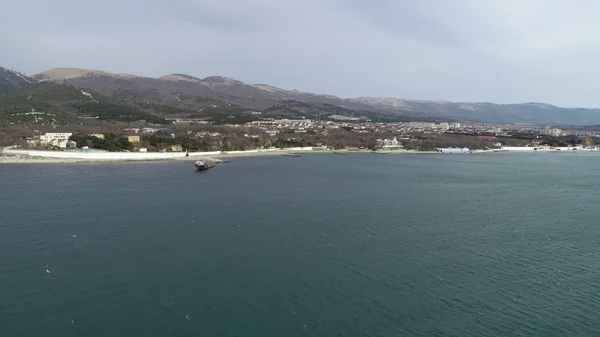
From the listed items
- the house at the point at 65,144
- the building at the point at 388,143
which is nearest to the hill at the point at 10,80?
the house at the point at 65,144

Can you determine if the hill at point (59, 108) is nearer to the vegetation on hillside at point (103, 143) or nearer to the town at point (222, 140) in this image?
the town at point (222, 140)

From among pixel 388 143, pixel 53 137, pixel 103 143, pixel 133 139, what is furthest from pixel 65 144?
pixel 388 143

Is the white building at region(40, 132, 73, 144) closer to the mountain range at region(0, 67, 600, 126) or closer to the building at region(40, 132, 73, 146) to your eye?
the building at region(40, 132, 73, 146)

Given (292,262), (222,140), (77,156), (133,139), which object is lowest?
(292,262)

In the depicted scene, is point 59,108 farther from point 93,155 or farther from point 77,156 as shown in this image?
point 93,155

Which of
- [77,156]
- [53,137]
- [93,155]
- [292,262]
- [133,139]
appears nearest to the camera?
[292,262]

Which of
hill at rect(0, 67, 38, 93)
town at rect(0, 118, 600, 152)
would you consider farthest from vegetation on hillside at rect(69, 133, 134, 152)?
hill at rect(0, 67, 38, 93)

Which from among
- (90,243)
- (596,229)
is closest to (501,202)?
(596,229)
